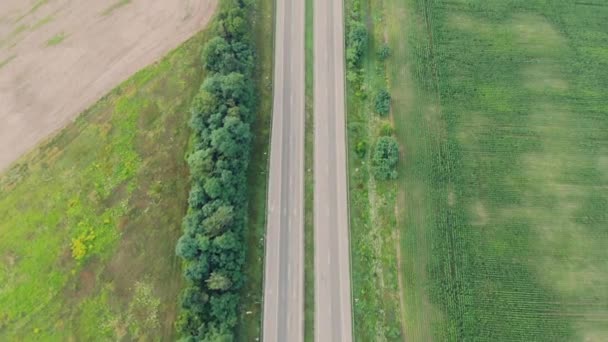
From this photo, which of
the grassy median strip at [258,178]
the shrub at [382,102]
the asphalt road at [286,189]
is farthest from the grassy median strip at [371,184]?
the grassy median strip at [258,178]

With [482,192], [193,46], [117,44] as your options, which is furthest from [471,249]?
[117,44]

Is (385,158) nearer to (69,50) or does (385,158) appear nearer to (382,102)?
(382,102)

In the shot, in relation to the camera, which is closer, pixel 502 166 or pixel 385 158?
pixel 385 158

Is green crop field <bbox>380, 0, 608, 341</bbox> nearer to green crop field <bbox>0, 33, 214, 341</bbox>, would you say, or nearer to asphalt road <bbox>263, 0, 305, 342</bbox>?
asphalt road <bbox>263, 0, 305, 342</bbox>

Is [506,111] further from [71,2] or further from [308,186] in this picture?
[71,2]

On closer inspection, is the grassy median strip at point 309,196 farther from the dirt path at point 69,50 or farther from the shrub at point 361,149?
the dirt path at point 69,50

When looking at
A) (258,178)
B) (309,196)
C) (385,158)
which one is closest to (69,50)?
(258,178)
